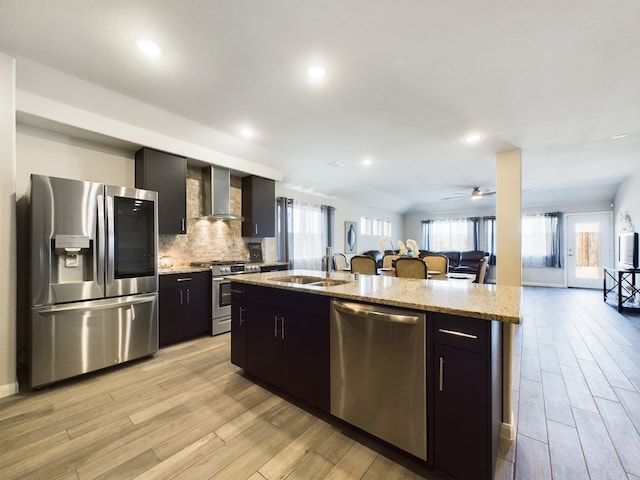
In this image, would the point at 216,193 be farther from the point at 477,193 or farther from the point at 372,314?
the point at 477,193

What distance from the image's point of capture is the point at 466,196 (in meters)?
7.66

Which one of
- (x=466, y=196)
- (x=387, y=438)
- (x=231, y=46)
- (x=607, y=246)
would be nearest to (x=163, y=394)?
(x=387, y=438)

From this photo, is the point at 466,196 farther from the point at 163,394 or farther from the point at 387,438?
the point at 163,394

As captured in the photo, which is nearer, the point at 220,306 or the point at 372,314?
the point at 372,314

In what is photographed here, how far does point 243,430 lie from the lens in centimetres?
184

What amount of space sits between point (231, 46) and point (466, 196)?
7388mm

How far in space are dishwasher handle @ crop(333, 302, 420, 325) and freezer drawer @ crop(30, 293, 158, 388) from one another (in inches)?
91.4

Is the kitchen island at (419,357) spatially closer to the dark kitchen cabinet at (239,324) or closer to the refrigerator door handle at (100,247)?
the dark kitchen cabinet at (239,324)

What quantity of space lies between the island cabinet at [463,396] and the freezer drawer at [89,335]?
2914 mm

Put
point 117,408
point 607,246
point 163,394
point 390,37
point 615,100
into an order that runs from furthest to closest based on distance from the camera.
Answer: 1. point 607,246
2. point 615,100
3. point 163,394
4. point 117,408
5. point 390,37

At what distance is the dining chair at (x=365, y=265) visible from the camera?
4.11 m

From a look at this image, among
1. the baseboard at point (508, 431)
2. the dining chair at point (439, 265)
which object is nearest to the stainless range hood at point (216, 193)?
the dining chair at point (439, 265)

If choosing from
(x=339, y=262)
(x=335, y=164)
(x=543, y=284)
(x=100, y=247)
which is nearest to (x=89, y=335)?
(x=100, y=247)

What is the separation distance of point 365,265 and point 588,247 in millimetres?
7718
